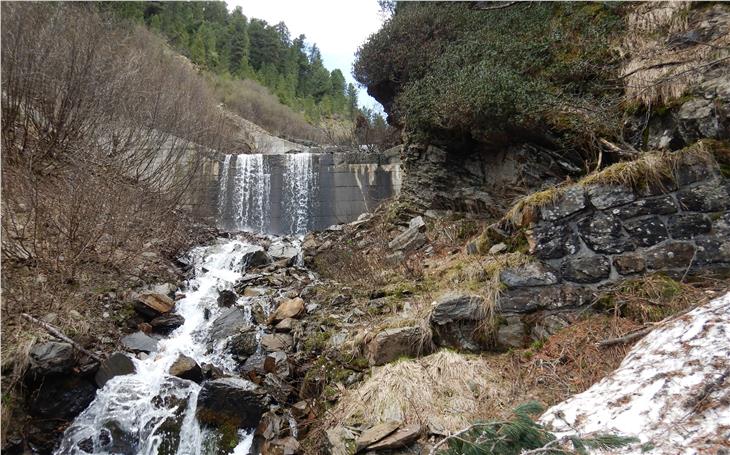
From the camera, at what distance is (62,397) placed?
156 inches

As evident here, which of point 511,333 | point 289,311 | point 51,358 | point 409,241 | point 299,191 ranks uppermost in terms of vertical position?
point 299,191

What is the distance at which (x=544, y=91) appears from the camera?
243 inches

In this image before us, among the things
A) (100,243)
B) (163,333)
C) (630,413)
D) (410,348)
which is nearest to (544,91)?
(410,348)

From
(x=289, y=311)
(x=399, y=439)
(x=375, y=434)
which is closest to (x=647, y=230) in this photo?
(x=399, y=439)

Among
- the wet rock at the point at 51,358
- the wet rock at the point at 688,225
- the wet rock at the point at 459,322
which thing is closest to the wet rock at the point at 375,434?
the wet rock at the point at 459,322

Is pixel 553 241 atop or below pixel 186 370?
atop

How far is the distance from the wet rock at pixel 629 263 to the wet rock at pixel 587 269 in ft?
0.22

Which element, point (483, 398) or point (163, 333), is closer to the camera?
point (483, 398)

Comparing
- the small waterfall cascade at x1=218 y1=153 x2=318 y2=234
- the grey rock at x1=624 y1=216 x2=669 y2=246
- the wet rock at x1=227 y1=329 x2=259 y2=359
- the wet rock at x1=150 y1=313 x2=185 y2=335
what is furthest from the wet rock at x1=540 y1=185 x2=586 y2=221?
the small waterfall cascade at x1=218 y1=153 x2=318 y2=234

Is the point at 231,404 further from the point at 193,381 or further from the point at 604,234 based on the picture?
the point at 604,234

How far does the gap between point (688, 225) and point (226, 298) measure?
573 cm

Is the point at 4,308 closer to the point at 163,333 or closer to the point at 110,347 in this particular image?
the point at 110,347

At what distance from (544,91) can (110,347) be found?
660 cm

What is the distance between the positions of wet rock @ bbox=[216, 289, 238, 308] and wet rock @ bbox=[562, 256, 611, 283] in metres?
4.69
